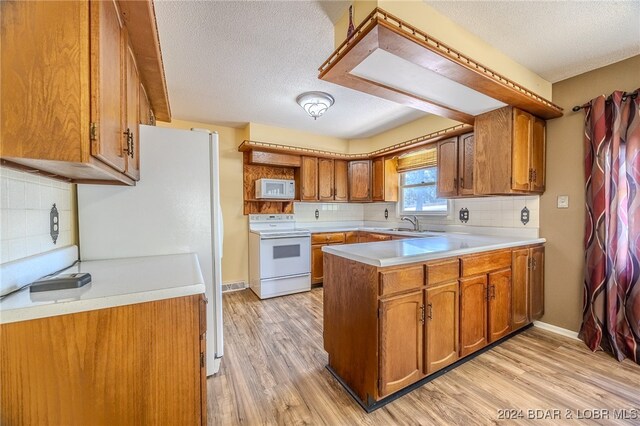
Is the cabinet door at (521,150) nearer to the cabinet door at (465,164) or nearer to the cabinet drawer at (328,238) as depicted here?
the cabinet door at (465,164)

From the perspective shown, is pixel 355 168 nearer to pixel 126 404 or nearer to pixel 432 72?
pixel 432 72

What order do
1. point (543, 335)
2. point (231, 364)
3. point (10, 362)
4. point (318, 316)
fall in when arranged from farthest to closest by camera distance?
1. point (318, 316)
2. point (543, 335)
3. point (231, 364)
4. point (10, 362)

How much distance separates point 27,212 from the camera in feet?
3.76

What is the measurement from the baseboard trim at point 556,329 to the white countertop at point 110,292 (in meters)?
3.25

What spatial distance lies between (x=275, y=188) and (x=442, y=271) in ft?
8.94

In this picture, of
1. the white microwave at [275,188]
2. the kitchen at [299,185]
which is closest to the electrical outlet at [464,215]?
the kitchen at [299,185]

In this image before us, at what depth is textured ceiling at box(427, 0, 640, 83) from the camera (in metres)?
1.58

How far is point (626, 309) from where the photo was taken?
6.93ft

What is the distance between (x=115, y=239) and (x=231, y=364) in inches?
49.6

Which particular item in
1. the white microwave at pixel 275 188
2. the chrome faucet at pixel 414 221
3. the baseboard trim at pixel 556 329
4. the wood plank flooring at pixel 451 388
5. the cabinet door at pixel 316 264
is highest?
the white microwave at pixel 275 188

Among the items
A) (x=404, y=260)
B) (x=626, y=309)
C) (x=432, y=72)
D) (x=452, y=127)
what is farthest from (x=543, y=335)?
(x=432, y=72)

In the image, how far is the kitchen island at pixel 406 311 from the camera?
1.56m

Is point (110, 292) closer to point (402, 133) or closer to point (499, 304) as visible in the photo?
point (499, 304)

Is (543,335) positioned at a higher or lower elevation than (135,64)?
lower
